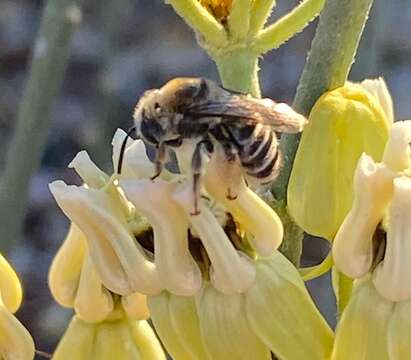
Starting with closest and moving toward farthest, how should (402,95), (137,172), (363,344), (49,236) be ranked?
(363,344)
(137,172)
(49,236)
(402,95)

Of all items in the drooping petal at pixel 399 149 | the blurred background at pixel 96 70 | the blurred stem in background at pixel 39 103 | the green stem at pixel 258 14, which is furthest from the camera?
the blurred background at pixel 96 70

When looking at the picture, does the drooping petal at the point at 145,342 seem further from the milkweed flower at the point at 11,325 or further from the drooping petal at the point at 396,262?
the drooping petal at the point at 396,262

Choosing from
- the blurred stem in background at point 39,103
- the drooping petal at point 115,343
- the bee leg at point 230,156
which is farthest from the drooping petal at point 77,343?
the blurred stem in background at point 39,103

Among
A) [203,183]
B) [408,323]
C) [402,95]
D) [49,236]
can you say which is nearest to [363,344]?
[408,323]

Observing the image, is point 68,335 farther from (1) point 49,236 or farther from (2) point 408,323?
(1) point 49,236

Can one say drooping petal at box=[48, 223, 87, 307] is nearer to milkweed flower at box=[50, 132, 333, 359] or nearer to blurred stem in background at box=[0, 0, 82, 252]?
milkweed flower at box=[50, 132, 333, 359]

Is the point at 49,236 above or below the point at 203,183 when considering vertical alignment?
below

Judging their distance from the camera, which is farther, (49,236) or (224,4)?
(49,236)

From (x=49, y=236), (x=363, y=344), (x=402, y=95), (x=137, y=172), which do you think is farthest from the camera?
(x=402, y=95)

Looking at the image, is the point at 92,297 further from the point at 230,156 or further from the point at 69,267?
the point at 230,156
